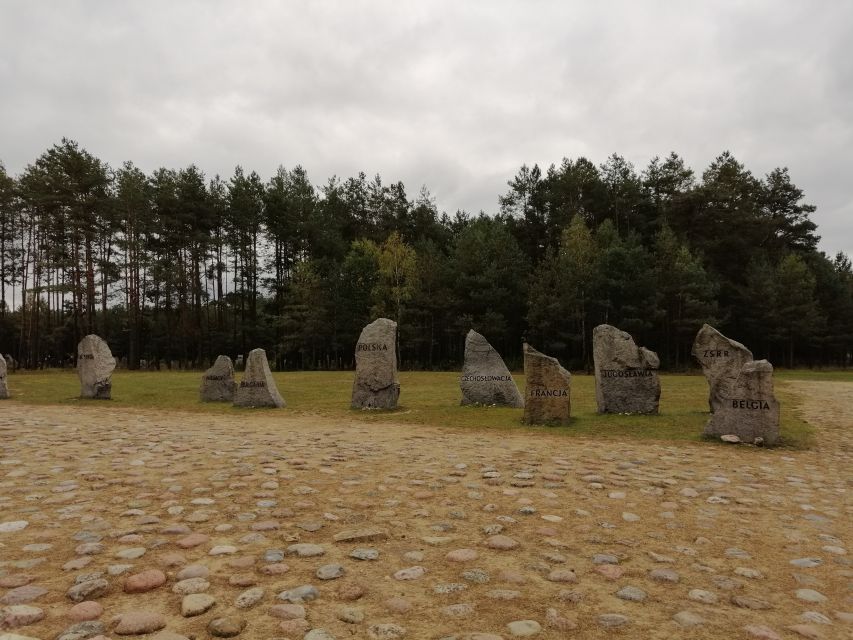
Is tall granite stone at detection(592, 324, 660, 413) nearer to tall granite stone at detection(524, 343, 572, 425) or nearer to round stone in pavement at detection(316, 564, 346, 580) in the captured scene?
tall granite stone at detection(524, 343, 572, 425)

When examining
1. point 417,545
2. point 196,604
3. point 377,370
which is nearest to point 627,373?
point 377,370

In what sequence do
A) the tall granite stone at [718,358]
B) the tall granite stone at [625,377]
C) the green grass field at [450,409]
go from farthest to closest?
the tall granite stone at [625,377]
the green grass field at [450,409]
the tall granite stone at [718,358]

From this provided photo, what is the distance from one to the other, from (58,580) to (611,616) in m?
3.01

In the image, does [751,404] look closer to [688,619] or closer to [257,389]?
[688,619]

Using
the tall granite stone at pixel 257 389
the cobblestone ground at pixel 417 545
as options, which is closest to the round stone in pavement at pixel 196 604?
the cobblestone ground at pixel 417 545

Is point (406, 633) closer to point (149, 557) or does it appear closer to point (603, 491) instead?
point (149, 557)

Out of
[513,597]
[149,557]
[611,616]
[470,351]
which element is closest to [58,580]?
[149,557]

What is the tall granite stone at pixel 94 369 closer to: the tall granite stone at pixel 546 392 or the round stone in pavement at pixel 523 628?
the tall granite stone at pixel 546 392

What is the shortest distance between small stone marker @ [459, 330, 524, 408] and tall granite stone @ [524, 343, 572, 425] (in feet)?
9.74

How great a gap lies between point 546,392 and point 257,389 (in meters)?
7.80

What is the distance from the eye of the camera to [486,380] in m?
13.7

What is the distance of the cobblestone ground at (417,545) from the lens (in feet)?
8.32

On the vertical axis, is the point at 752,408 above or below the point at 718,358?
below

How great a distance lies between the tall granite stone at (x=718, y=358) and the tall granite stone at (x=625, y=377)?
1.14m
